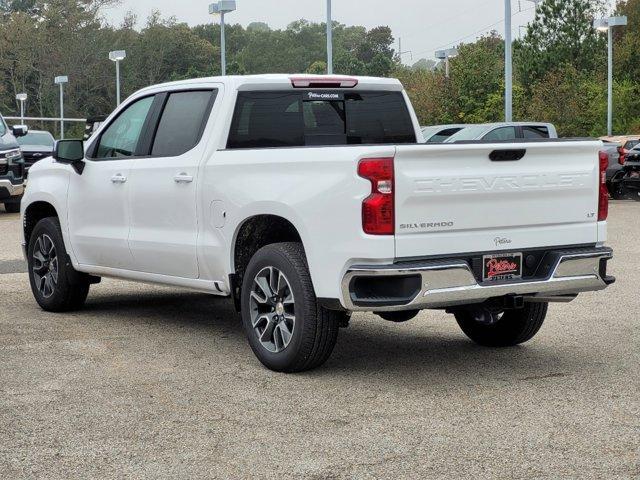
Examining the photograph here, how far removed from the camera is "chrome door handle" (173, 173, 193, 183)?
26.1ft

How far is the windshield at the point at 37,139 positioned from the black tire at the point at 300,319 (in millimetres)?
23579

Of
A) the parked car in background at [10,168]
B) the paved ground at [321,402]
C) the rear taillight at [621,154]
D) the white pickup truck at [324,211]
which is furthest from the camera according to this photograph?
the rear taillight at [621,154]

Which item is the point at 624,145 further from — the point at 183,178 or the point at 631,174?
the point at 183,178

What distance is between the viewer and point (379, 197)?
6.54m

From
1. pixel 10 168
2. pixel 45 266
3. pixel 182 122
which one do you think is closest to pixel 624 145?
pixel 10 168

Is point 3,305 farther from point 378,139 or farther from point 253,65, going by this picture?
point 253,65

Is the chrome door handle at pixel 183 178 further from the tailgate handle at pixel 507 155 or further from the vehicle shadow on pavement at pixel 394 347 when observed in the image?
the tailgate handle at pixel 507 155

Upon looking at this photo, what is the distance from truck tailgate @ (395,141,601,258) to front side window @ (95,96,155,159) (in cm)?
287

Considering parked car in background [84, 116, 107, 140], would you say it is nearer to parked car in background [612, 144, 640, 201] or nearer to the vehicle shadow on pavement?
the vehicle shadow on pavement

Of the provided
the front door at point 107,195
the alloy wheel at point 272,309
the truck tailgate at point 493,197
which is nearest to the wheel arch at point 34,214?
the front door at point 107,195

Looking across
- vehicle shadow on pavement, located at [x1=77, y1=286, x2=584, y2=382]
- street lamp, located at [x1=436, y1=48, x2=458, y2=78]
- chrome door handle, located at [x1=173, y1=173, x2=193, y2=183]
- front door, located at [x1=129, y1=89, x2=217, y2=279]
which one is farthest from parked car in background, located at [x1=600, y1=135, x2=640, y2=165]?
street lamp, located at [x1=436, y1=48, x2=458, y2=78]

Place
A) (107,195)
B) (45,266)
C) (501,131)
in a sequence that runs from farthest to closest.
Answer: (501,131), (45,266), (107,195)

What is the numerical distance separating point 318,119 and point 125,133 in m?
1.62

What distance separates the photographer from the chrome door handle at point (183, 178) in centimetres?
797
